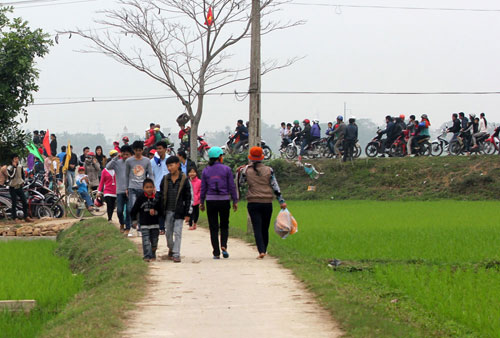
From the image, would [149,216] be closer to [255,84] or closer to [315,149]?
[255,84]

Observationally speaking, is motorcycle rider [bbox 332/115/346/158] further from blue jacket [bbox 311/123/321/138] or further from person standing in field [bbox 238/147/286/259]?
person standing in field [bbox 238/147/286/259]

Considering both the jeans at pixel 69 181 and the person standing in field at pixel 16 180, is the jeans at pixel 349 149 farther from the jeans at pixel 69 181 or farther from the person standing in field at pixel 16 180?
the person standing in field at pixel 16 180

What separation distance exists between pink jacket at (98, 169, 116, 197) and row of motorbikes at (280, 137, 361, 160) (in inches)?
697

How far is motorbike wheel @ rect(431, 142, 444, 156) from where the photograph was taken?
32406 mm

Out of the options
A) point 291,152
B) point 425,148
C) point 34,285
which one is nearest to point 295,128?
point 291,152

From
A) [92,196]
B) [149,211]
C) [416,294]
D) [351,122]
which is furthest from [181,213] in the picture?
[351,122]

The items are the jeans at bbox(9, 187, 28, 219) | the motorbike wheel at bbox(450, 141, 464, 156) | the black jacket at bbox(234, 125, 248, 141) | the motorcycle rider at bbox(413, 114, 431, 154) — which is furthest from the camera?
the black jacket at bbox(234, 125, 248, 141)

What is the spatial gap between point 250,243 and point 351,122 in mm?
16266

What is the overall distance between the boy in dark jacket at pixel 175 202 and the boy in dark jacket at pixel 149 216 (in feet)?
0.48

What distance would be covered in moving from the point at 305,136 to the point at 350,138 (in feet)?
8.10

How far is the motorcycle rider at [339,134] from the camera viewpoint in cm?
3084

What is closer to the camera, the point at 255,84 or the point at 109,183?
the point at 255,84

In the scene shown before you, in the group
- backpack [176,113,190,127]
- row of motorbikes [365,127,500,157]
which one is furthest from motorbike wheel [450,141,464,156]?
backpack [176,113,190,127]

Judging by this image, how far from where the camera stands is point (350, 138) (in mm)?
31344
